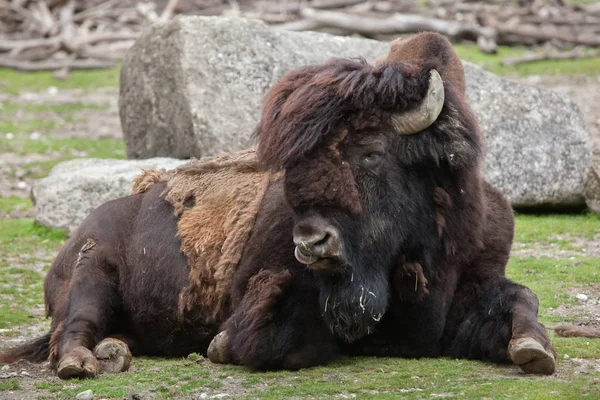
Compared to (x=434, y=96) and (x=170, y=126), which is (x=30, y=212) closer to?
(x=170, y=126)

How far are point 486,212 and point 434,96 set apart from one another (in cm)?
116

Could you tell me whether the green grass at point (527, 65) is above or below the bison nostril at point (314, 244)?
below

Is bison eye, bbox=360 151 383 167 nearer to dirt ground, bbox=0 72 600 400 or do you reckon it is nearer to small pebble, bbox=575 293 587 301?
dirt ground, bbox=0 72 600 400

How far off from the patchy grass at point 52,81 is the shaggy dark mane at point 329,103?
17.3 meters

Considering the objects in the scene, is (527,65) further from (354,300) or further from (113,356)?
(354,300)

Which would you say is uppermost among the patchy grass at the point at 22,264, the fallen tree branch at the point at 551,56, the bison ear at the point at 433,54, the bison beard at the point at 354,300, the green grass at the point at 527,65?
the bison ear at the point at 433,54

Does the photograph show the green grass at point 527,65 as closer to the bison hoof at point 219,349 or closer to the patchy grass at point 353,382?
the bison hoof at point 219,349

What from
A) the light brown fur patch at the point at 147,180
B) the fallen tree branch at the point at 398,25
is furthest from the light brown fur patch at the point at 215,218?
the fallen tree branch at the point at 398,25

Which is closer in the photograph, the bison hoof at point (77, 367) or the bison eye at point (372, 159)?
the bison eye at point (372, 159)

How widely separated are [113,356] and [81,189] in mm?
5017

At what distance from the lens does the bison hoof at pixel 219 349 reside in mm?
7066

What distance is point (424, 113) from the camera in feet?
21.5

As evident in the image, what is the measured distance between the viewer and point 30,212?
46.2 ft

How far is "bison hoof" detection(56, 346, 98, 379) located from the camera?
6.87 metres
